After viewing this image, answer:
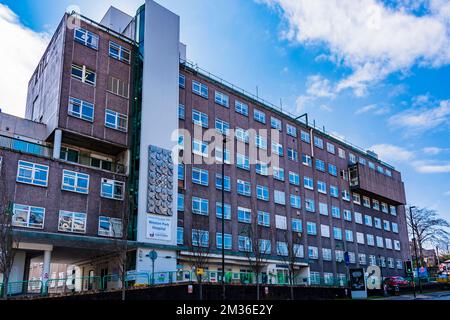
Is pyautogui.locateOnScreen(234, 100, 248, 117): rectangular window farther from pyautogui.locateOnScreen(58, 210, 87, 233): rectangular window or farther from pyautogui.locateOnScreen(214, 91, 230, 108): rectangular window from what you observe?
pyautogui.locateOnScreen(58, 210, 87, 233): rectangular window

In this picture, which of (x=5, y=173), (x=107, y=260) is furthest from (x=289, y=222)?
(x=5, y=173)

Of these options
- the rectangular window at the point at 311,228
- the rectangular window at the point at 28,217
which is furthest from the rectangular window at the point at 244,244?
the rectangular window at the point at 28,217

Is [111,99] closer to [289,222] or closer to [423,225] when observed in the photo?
[289,222]

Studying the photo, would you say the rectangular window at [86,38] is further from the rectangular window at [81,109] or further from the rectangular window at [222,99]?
the rectangular window at [222,99]

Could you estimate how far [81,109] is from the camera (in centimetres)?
3869

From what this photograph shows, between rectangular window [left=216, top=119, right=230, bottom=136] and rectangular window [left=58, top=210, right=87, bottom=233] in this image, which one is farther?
rectangular window [left=216, top=119, right=230, bottom=136]

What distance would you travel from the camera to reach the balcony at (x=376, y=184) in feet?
227

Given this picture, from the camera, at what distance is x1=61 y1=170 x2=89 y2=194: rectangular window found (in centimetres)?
3591

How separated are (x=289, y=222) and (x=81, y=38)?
105 feet

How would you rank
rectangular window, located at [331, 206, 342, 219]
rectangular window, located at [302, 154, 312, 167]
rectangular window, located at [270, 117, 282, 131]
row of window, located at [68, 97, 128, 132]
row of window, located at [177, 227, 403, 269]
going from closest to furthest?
1. row of window, located at [68, 97, 128, 132]
2. row of window, located at [177, 227, 403, 269]
3. rectangular window, located at [270, 117, 282, 131]
4. rectangular window, located at [302, 154, 312, 167]
5. rectangular window, located at [331, 206, 342, 219]

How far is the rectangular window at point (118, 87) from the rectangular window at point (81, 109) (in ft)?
10.3

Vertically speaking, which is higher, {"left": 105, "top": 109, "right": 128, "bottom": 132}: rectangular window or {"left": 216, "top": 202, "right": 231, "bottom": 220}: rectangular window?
{"left": 105, "top": 109, "right": 128, "bottom": 132}: rectangular window

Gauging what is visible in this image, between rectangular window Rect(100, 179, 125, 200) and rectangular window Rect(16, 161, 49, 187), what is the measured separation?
5.07m

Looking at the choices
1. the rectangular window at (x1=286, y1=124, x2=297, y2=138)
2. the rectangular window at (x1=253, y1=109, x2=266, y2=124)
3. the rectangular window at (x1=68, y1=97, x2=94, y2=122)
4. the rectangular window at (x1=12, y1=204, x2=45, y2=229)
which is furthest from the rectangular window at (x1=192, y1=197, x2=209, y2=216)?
the rectangular window at (x1=286, y1=124, x2=297, y2=138)
